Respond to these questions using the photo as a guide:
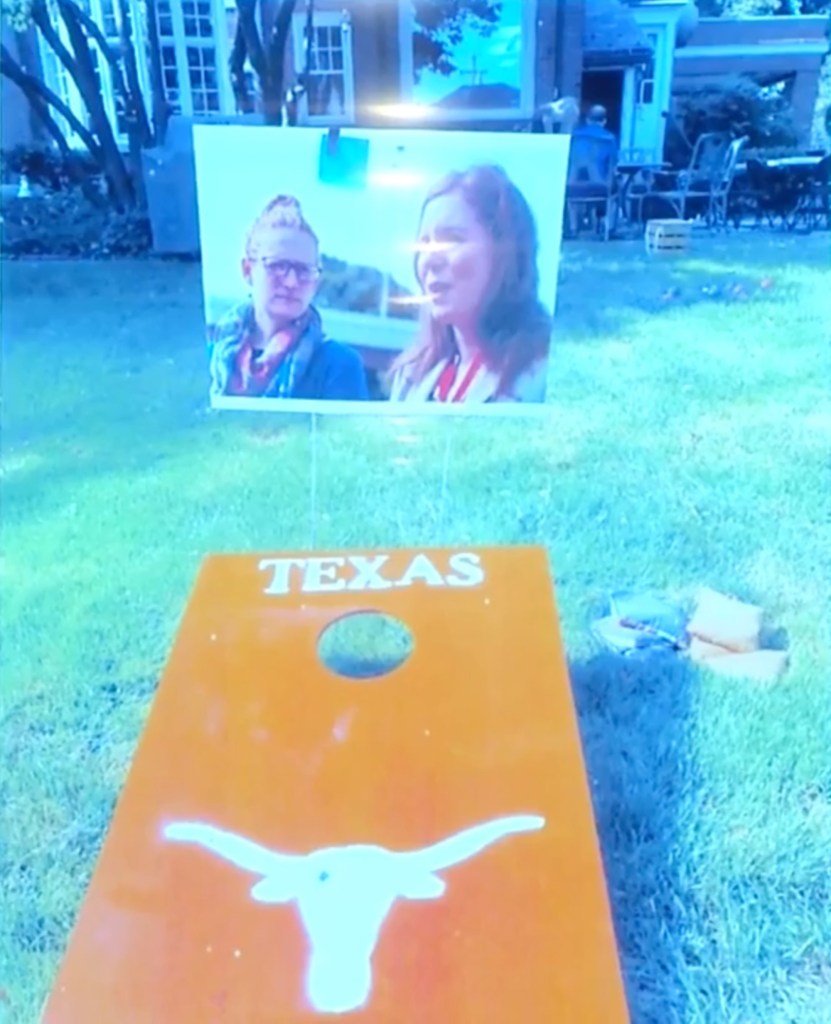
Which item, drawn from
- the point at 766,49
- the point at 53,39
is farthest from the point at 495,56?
the point at 53,39

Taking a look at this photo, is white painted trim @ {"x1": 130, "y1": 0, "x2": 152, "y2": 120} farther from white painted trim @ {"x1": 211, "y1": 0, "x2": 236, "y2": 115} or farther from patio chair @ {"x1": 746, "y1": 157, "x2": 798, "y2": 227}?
patio chair @ {"x1": 746, "y1": 157, "x2": 798, "y2": 227}

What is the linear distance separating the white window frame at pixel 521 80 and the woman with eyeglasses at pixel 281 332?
740 millimetres

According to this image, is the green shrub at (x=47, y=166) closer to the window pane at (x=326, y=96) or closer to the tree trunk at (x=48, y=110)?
the tree trunk at (x=48, y=110)

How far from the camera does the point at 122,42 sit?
7.61 feet

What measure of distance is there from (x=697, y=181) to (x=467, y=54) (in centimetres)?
116

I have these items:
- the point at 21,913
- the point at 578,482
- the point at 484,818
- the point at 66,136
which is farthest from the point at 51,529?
the point at 66,136

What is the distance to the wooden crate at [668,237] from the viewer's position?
2.96 m

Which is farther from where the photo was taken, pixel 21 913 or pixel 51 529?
pixel 51 529

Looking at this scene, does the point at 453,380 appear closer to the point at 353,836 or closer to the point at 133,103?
the point at 353,836

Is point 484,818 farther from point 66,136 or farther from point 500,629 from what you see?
point 66,136

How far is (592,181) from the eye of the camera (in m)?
2.54

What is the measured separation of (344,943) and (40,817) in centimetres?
56

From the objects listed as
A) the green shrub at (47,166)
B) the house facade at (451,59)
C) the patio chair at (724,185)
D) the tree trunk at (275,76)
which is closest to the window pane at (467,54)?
the house facade at (451,59)

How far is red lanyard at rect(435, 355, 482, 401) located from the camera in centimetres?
107
